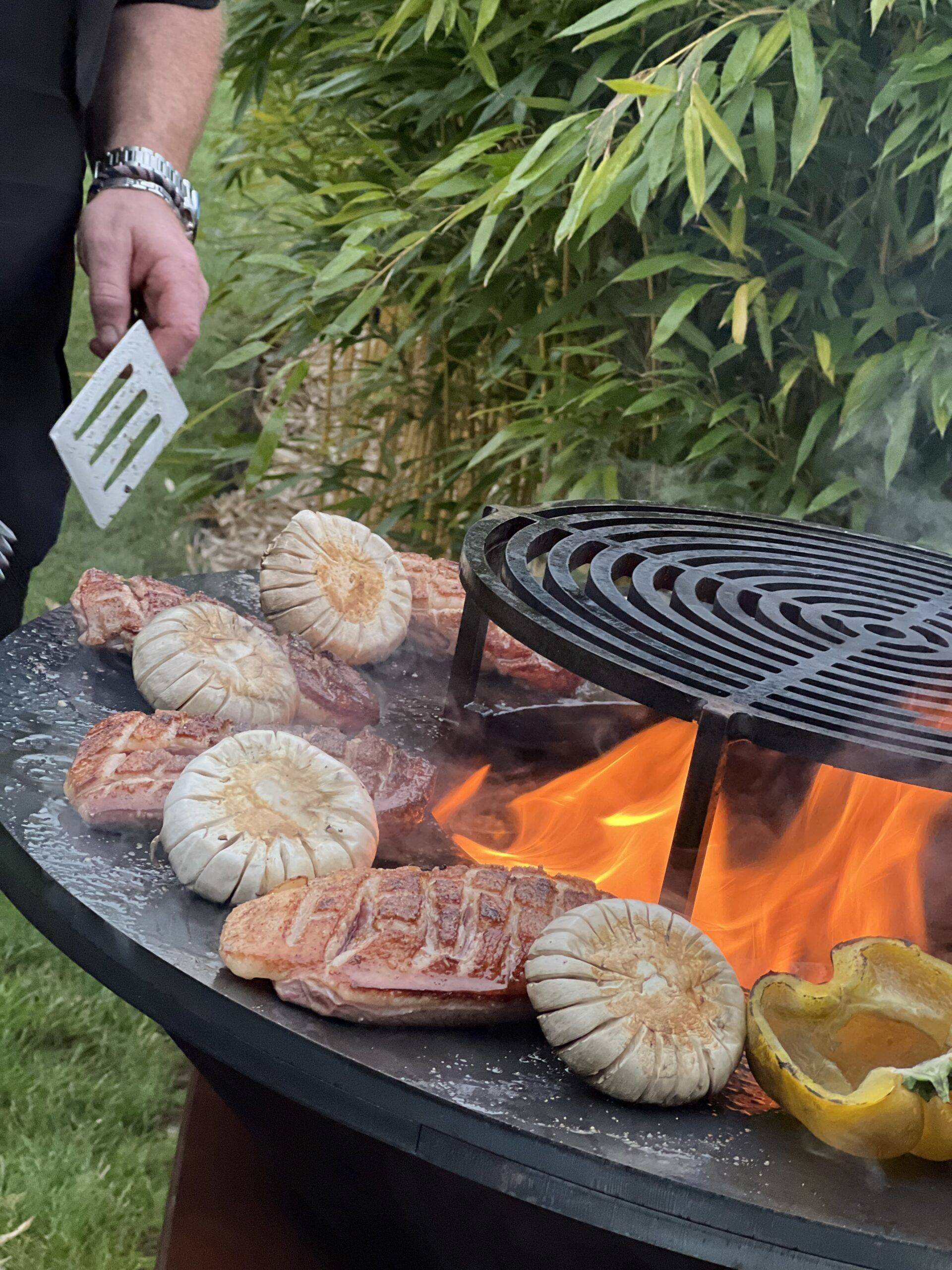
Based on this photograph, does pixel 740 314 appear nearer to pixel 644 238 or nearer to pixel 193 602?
pixel 644 238

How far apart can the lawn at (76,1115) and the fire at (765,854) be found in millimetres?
1183

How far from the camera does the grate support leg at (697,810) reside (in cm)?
127

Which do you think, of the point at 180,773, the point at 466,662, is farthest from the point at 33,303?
the point at 180,773

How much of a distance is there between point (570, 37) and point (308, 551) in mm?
2312

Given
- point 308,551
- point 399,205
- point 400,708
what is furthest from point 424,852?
point 399,205

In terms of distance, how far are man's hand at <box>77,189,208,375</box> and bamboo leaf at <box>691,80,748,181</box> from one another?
1274 mm

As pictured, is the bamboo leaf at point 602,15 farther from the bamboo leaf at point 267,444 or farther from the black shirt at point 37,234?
the bamboo leaf at point 267,444

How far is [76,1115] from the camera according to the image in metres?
2.52

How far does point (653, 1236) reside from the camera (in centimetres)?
99

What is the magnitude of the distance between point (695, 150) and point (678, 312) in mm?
493

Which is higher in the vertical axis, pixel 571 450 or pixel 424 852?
pixel 571 450

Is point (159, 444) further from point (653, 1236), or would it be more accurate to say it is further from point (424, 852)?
point (653, 1236)

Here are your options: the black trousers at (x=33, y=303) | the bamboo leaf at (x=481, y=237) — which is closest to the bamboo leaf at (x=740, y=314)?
the bamboo leaf at (x=481, y=237)

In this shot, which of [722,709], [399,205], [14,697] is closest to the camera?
[722,709]
